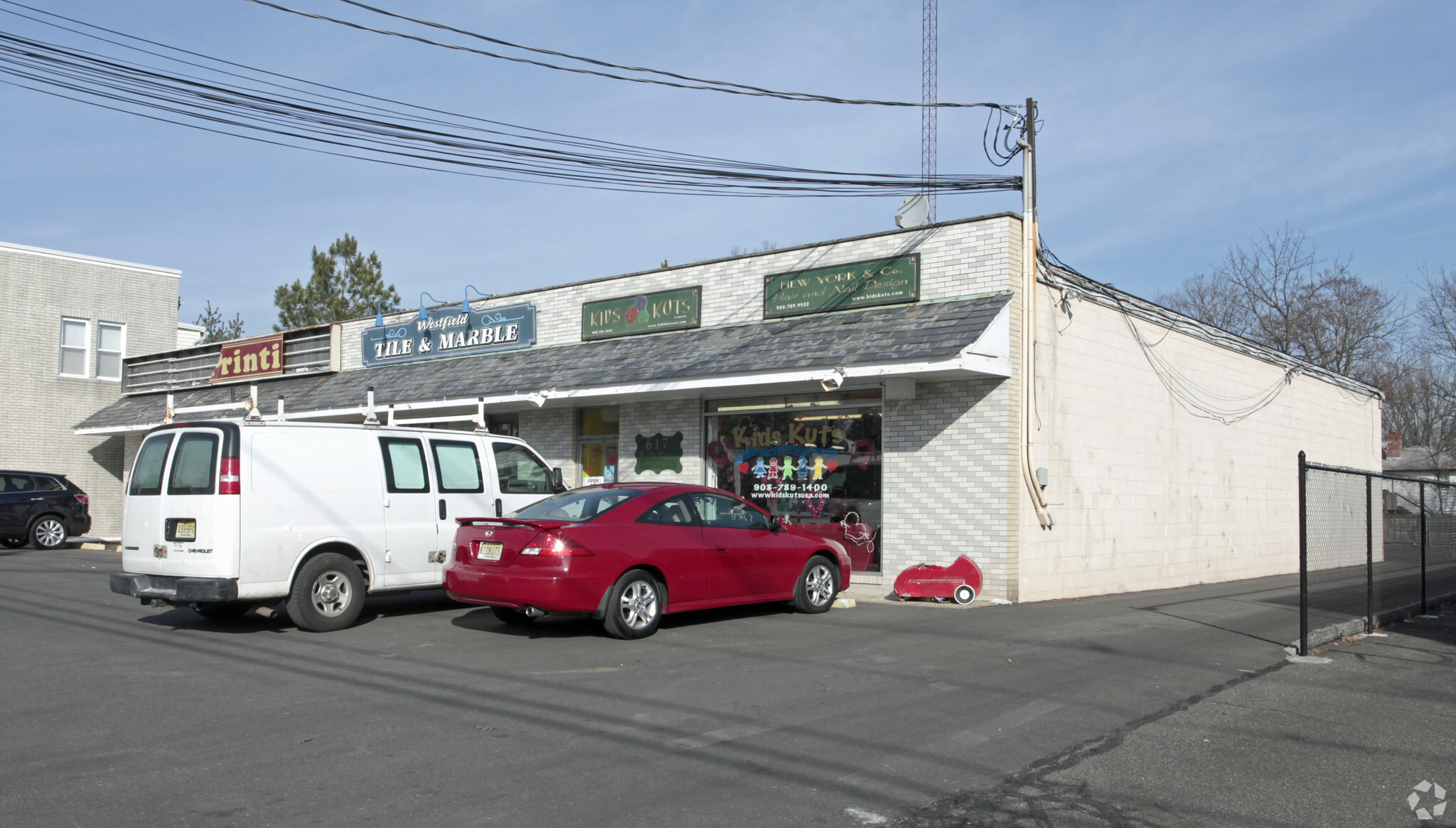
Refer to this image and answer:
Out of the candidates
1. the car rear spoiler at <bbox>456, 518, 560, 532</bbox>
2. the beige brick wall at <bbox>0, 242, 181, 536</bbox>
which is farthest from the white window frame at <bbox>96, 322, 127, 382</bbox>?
the car rear spoiler at <bbox>456, 518, 560, 532</bbox>

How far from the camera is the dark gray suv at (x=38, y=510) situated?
20.8 meters

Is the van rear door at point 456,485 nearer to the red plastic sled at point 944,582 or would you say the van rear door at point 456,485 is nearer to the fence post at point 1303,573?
the red plastic sled at point 944,582

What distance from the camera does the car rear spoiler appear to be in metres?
9.30

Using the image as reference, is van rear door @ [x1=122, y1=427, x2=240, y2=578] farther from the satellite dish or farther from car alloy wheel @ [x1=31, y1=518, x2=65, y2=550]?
car alloy wheel @ [x1=31, y1=518, x2=65, y2=550]

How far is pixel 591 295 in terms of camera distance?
1856 centimetres

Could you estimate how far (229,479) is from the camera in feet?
30.7

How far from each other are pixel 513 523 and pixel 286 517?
2.15 metres

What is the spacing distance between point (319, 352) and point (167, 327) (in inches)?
389

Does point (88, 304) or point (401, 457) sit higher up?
point (88, 304)

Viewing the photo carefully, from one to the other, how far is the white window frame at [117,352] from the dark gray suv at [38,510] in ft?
26.4

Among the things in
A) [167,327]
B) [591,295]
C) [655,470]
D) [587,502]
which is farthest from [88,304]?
[587,502]

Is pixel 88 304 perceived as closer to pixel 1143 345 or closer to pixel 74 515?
pixel 74 515

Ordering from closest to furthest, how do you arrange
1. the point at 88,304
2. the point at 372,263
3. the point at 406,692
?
the point at 406,692, the point at 88,304, the point at 372,263

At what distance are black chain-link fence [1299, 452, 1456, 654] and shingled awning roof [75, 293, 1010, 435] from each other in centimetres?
393
